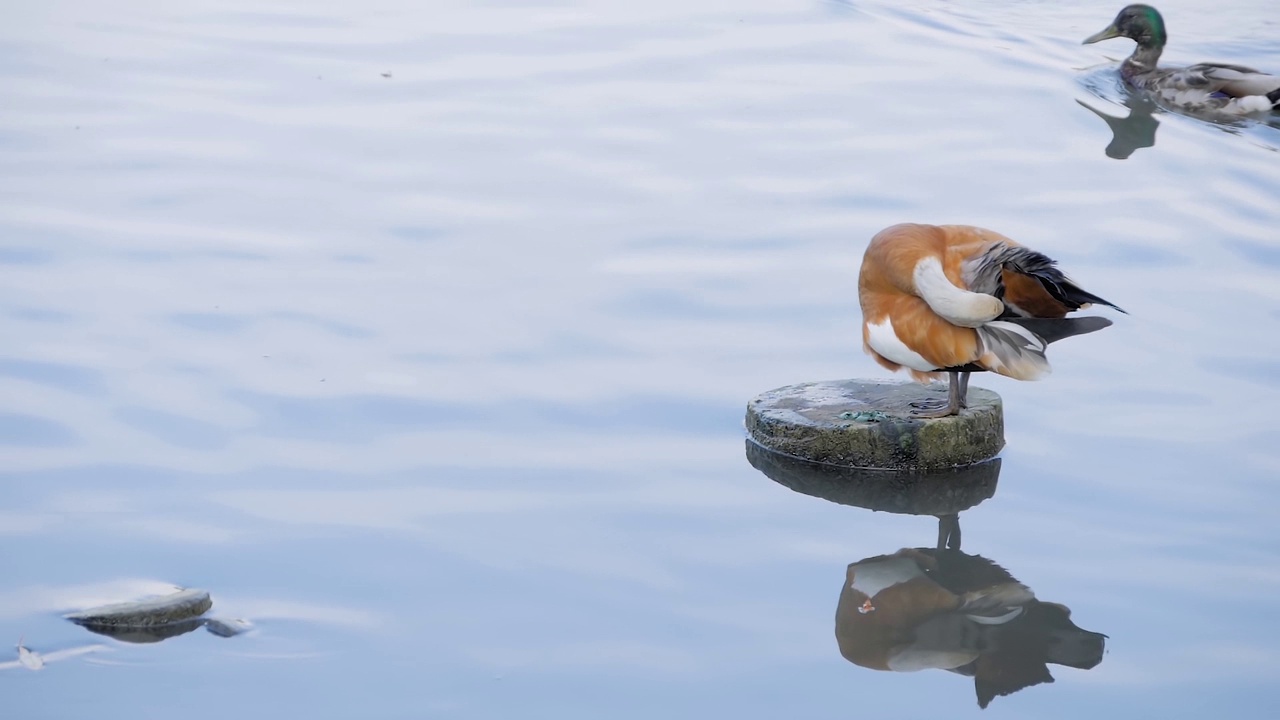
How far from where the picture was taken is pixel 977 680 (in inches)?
166

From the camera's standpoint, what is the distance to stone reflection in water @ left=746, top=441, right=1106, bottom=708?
14.1ft

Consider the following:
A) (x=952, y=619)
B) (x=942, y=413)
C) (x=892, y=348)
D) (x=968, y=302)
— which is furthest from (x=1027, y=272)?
(x=952, y=619)

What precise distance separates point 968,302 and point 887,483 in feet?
2.63

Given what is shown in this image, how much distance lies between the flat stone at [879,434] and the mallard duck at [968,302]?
0.75ft

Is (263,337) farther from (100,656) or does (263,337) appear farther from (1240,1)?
(1240,1)

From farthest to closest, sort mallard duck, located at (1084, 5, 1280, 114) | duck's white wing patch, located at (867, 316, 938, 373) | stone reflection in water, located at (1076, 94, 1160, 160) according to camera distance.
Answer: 1. mallard duck, located at (1084, 5, 1280, 114)
2. stone reflection in water, located at (1076, 94, 1160, 160)
3. duck's white wing patch, located at (867, 316, 938, 373)

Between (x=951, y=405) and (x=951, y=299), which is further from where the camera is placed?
(x=951, y=405)

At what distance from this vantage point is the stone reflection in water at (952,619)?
430 cm

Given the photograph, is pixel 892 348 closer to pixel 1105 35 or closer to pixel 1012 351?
pixel 1012 351

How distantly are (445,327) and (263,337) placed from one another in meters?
0.79

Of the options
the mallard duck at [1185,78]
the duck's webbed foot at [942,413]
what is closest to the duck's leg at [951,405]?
the duck's webbed foot at [942,413]

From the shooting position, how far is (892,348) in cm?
547

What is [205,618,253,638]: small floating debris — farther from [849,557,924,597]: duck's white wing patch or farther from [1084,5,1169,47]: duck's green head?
[1084,5,1169,47]: duck's green head

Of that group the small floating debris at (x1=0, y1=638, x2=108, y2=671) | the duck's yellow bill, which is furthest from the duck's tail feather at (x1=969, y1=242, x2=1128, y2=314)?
the duck's yellow bill
